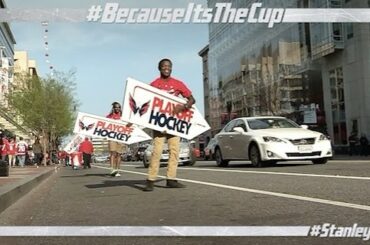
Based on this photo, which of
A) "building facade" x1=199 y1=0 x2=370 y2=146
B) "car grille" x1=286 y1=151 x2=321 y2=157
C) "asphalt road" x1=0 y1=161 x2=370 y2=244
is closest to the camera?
"asphalt road" x1=0 y1=161 x2=370 y2=244

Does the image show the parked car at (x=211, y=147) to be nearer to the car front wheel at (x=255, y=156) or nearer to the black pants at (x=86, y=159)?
the car front wheel at (x=255, y=156)

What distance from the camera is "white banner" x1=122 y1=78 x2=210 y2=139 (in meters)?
8.38

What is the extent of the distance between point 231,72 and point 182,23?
61360 millimetres

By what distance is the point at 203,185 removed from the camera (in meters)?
9.19

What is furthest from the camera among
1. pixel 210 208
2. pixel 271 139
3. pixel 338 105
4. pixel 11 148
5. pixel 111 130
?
pixel 338 105

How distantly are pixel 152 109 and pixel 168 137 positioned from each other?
525 millimetres

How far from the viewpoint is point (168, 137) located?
8594 mm

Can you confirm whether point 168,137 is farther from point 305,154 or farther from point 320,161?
point 320,161

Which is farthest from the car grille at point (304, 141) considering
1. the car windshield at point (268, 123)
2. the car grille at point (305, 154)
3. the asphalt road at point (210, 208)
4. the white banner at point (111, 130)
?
the asphalt road at point (210, 208)

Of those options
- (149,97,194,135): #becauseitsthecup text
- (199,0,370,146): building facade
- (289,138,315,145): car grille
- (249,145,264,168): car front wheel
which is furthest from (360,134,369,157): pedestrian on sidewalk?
(149,97,194,135): #becauseitsthecup text

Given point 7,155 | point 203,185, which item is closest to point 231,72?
point 7,155

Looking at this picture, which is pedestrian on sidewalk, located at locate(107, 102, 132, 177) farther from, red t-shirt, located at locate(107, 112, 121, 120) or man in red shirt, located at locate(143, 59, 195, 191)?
man in red shirt, located at locate(143, 59, 195, 191)

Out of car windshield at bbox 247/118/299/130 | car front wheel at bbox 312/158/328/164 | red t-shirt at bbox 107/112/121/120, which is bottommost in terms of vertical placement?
Result: car front wheel at bbox 312/158/328/164

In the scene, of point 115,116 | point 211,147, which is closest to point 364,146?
point 211,147
